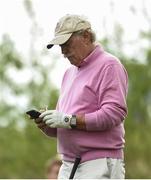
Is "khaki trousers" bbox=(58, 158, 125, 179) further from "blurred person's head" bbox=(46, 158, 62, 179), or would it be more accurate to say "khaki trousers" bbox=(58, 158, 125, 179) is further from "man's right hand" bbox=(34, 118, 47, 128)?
"blurred person's head" bbox=(46, 158, 62, 179)

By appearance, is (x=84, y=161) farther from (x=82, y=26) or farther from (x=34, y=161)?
(x=34, y=161)

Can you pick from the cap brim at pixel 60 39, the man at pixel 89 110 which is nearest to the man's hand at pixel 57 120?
the man at pixel 89 110

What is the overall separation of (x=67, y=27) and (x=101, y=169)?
0.75 meters

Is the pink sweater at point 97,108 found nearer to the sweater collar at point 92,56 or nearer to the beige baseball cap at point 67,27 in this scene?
the sweater collar at point 92,56

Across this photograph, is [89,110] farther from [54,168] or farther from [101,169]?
[54,168]

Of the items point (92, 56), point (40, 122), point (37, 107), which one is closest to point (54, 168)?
point (40, 122)

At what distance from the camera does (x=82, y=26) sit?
14.7ft

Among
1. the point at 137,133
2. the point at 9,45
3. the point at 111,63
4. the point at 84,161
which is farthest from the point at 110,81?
the point at 9,45

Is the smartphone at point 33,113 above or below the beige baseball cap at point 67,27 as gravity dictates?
below

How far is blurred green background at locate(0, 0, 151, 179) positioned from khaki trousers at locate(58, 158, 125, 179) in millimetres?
10710

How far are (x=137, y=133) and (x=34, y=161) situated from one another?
2014 mm

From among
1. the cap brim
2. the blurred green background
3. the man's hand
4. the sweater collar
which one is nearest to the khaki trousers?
the man's hand

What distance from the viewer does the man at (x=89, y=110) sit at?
4352 mm

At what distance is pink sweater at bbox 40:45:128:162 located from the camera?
4.35 m
